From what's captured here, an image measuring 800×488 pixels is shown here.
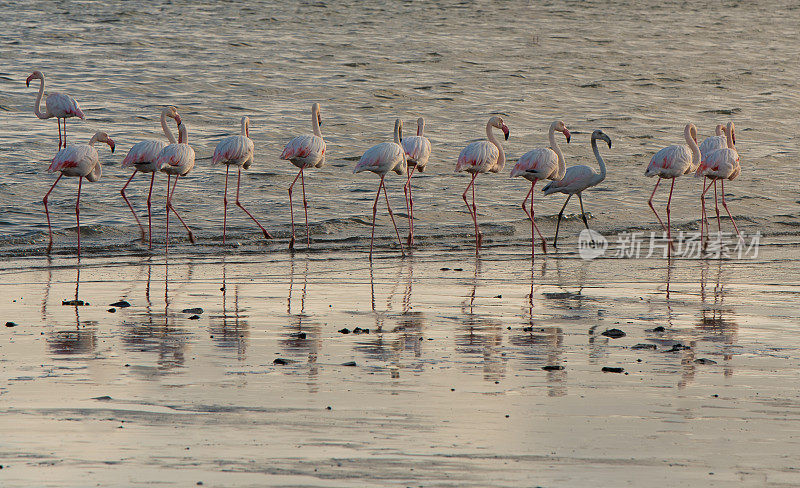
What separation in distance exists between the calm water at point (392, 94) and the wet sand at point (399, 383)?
5561 millimetres

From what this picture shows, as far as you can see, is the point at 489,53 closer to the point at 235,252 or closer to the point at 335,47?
the point at 335,47

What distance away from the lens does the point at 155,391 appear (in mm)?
6949

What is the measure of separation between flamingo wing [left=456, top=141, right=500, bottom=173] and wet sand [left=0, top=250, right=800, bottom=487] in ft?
13.5

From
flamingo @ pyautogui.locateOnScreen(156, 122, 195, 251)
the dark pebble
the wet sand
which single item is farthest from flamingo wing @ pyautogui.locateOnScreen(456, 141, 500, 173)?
the dark pebble

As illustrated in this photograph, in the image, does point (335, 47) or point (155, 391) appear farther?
point (335, 47)

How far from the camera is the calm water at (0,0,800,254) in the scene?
765 inches

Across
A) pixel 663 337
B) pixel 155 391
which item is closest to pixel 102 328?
pixel 155 391

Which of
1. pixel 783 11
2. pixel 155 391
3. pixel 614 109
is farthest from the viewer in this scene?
pixel 783 11

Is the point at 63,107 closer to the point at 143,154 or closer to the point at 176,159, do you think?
the point at 143,154

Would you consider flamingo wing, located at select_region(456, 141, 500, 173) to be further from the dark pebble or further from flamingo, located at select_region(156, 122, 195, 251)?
the dark pebble

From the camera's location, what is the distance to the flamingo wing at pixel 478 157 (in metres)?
16.1

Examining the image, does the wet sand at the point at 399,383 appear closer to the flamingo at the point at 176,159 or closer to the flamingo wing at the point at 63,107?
the flamingo at the point at 176,159

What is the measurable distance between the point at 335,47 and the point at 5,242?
2585 centimetres

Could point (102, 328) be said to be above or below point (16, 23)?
below
